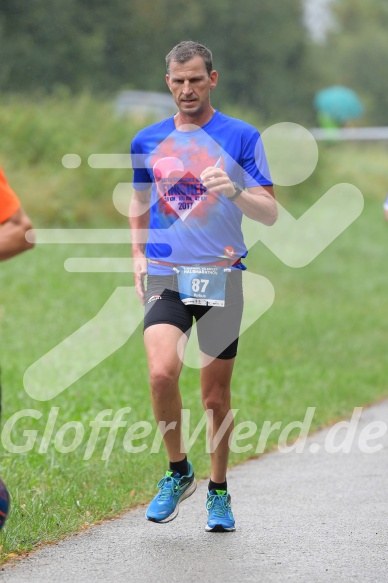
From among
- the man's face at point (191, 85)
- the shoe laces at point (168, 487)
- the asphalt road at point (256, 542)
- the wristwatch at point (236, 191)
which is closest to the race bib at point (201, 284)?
the wristwatch at point (236, 191)

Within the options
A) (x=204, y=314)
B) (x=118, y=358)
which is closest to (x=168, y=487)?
(x=204, y=314)

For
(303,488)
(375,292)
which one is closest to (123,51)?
(375,292)

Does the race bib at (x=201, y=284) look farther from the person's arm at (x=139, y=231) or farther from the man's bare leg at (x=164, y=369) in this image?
the person's arm at (x=139, y=231)

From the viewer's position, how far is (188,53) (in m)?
5.89

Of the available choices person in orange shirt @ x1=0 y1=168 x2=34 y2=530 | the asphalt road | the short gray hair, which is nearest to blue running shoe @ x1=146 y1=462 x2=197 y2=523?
the asphalt road

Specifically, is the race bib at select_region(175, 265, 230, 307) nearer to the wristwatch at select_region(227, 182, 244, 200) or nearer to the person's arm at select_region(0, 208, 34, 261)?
the wristwatch at select_region(227, 182, 244, 200)

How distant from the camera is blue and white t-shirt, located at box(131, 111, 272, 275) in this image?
5797 mm

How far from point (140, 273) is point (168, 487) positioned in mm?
1072

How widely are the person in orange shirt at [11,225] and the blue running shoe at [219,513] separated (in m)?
2.22

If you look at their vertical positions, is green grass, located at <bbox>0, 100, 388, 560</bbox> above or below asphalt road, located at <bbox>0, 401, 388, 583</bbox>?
below

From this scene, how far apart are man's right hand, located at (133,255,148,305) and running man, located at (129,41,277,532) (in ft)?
0.06

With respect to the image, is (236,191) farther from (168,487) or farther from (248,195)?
(168,487)

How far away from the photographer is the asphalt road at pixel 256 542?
5.19 m

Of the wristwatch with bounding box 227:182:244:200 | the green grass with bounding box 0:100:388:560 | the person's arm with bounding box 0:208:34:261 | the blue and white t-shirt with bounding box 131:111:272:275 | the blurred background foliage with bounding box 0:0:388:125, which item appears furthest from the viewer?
the blurred background foliage with bounding box 0:0:388:125
